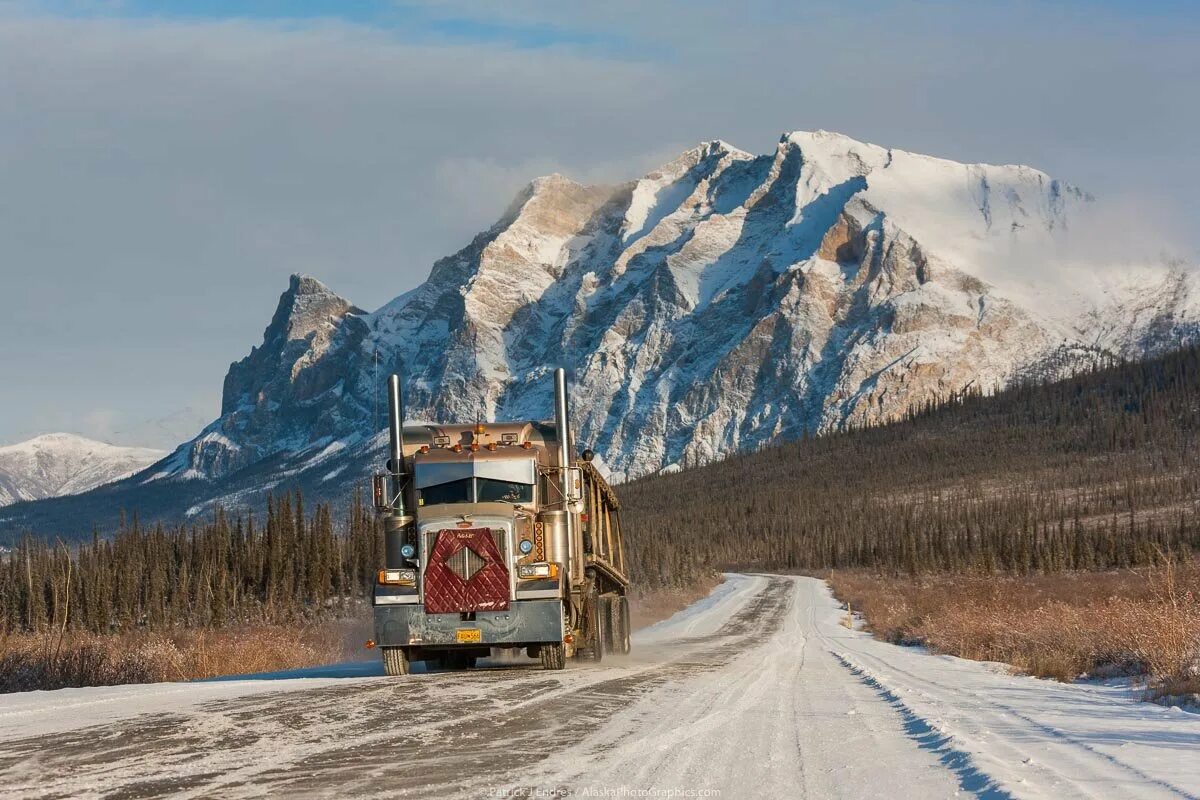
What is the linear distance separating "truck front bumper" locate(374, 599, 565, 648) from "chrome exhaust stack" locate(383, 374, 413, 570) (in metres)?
1.25

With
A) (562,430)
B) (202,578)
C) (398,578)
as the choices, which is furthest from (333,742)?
(202,578)

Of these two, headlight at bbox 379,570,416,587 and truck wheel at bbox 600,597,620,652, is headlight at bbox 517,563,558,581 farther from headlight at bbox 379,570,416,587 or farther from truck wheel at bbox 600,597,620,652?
truck wheel at bbox 600,597,620,652

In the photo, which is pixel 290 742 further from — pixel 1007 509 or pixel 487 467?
pixel 1007 509

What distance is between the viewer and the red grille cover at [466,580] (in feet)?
71.9

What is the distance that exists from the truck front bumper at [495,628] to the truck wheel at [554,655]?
1.49 feet

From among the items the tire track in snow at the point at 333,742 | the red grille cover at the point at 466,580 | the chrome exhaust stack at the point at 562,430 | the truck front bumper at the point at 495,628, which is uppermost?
the chrome exhaust stack at the point at 562,430

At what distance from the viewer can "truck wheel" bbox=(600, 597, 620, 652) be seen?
28266mm

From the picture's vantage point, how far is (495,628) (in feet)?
71.7

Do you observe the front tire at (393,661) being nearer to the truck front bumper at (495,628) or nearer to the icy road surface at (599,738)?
the truck front bumper at (495,628)

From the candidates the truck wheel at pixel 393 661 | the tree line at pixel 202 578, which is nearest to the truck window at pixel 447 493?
the truck wheel at pixel 393 661

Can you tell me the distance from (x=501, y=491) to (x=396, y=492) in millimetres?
1825

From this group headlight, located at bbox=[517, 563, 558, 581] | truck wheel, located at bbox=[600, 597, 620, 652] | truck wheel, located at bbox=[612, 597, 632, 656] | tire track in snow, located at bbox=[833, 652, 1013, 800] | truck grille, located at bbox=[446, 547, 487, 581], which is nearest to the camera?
tire track in snow, located at bbox=[833, 652, 1013, 800]

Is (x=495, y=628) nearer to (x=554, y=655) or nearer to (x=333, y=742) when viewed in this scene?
(x=554, y=655)

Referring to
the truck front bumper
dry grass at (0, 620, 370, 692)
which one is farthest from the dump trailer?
dry grass at (0, 620, 370, 692)
